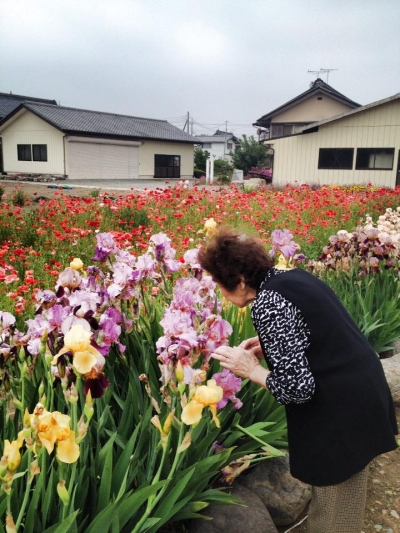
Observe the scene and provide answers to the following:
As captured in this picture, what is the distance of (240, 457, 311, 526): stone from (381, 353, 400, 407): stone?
1274 millimetres

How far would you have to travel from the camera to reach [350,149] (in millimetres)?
24516

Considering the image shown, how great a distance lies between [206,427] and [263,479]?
50 cm

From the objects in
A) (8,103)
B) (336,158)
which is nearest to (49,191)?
(336,158)

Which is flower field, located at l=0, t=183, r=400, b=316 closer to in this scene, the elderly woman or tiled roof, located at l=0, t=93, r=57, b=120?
the elderly woman

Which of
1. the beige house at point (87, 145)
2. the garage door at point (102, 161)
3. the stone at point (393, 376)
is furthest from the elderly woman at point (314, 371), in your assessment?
the garage door at point (102, 161)

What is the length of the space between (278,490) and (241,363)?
0.87 metres

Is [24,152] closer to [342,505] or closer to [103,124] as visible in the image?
[103,124]

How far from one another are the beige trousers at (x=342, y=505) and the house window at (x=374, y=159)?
23.9 metres

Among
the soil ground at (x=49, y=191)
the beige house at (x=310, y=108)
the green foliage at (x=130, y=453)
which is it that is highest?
the beige house at (x=310, y=108)

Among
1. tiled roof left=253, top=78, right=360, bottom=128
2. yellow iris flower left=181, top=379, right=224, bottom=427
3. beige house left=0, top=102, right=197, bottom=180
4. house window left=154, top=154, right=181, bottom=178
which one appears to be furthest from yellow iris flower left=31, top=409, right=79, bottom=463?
house window left=154, top=154, right=181, bottom=178

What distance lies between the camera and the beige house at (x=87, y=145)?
2975 centimetres

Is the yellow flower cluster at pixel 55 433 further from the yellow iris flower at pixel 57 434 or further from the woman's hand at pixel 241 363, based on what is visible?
the woman's hand at pixel 241 363

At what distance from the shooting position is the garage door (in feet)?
98.3

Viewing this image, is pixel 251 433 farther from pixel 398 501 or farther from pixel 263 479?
pixel 398 501
